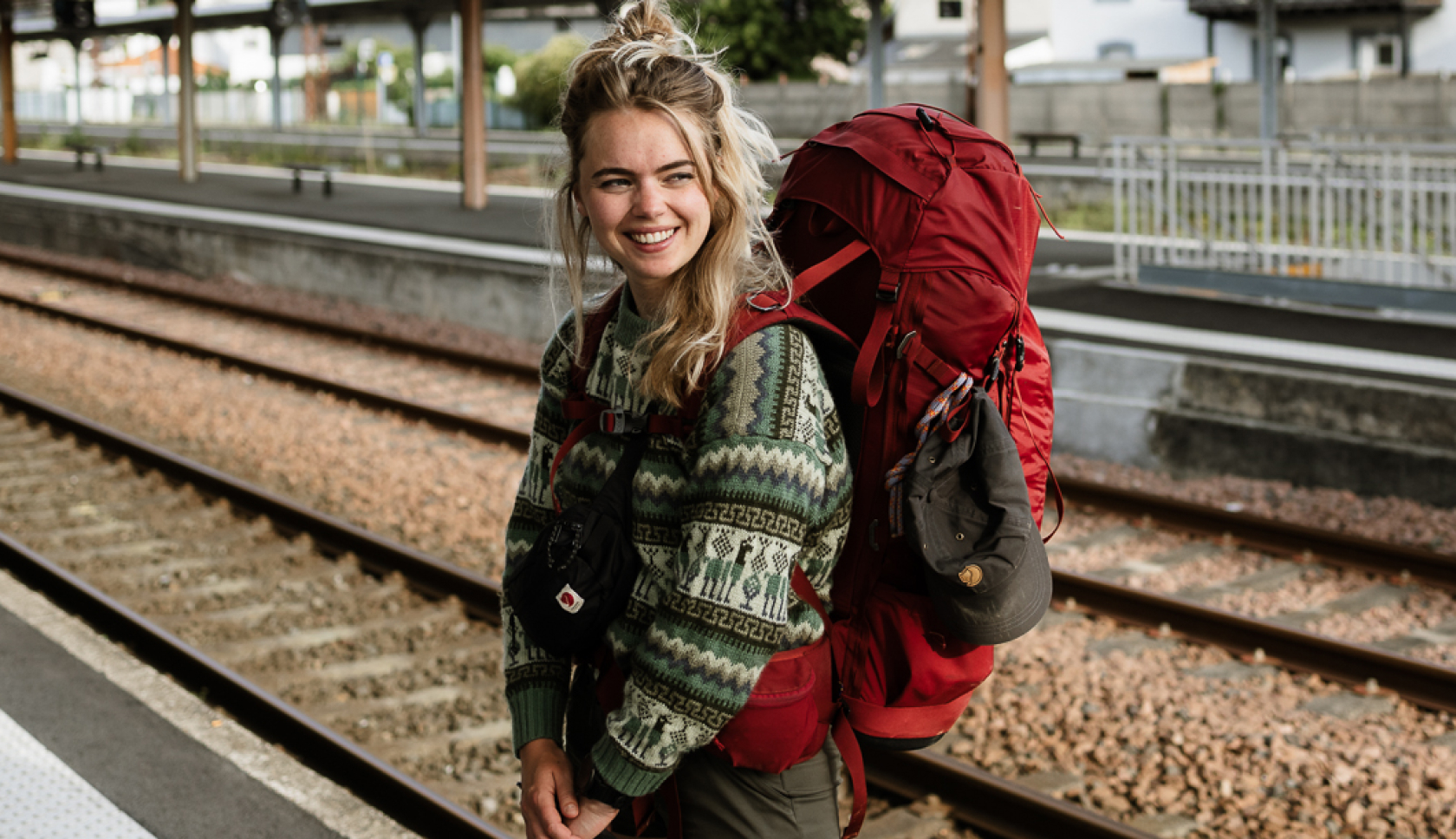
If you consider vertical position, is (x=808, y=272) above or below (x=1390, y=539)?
above

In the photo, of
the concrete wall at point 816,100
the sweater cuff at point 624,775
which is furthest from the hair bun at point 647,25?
the concrete wall at point 816,100

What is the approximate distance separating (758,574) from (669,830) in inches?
18.0

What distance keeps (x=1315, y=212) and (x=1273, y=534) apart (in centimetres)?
583

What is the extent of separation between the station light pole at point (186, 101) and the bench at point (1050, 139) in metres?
17.0

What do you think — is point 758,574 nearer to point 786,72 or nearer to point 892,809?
point 892,809

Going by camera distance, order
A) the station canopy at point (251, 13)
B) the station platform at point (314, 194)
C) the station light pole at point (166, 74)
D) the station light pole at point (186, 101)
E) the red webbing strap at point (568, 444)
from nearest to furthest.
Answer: the red webbing strap at point (568, 444)
the station platform at point (314, 194)
the station light pole at point (186, 101)
the station canopy at point (251, 13)
the station light pole at point (166, 74)

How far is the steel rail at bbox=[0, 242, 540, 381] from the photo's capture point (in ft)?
38.8

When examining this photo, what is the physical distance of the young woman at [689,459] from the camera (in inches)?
70.0

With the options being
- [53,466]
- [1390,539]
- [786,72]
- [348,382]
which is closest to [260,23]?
[786,72]

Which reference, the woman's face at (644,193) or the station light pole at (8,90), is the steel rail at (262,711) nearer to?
the woman's face at (644,193)

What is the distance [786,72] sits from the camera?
4009 centimetres

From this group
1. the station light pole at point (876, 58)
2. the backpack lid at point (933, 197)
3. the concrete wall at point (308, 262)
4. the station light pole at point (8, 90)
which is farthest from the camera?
the station light pole at point (8, 90)

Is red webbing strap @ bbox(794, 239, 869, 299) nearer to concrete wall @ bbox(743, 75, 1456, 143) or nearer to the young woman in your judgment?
the young woman

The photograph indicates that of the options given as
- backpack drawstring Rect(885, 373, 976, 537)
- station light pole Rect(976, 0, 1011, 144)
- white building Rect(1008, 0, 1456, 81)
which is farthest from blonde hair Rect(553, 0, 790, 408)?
white building Rect(1008, 0, 1456, 81)
